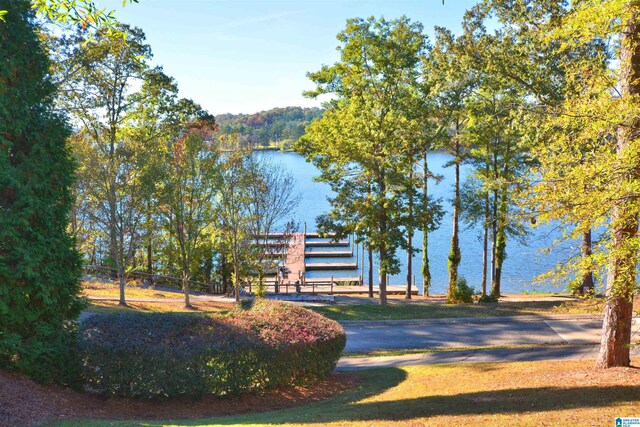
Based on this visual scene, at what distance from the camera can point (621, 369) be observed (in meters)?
10.3

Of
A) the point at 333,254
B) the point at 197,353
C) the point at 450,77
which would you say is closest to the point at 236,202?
the point at 450,77

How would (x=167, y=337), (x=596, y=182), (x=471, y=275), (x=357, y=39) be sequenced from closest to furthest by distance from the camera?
(x=596, y=182), (x=167, y=337), (x=357, y=39), (x=471, y=275)

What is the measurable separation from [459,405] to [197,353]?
4.66m

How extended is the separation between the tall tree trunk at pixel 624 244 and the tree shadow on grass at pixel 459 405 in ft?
4.81

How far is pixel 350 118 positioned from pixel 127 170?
33.1 feet

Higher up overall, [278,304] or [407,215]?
[407,215]

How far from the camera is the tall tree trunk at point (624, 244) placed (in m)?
8.30

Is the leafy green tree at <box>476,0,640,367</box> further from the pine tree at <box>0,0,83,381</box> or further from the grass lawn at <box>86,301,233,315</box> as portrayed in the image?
the grass lawn at <box>86,301,233,315</box>

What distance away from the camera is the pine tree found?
392 inches

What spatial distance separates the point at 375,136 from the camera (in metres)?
22.0

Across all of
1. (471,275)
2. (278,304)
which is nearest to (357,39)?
(278,304)

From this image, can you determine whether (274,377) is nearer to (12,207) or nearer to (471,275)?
(12,207)

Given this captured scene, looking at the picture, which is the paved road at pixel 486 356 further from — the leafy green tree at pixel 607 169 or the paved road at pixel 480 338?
the leafy green tree at pixel 607 169

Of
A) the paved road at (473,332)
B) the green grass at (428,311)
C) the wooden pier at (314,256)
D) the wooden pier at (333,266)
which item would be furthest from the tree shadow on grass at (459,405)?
the wooden pier at (333,266)
